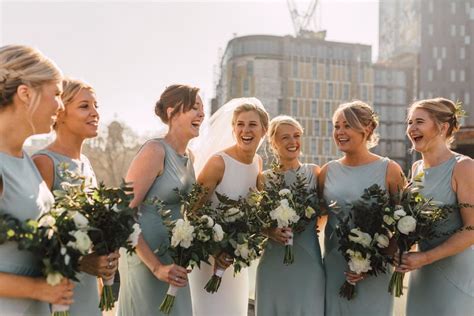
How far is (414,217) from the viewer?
4727mm

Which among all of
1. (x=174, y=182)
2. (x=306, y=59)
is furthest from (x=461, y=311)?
(x=306, y=59)

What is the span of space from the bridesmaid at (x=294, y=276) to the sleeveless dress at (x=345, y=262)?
119mm

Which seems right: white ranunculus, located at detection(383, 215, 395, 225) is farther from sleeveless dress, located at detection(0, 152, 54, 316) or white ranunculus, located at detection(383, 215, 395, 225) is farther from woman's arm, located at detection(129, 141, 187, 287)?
sleeveless dress, located at detection(0, 152, 54, 316)

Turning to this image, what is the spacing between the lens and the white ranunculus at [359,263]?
4914 millimetres

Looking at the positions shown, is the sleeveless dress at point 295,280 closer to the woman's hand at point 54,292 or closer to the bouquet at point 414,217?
the bouquet at point 414,217

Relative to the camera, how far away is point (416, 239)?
4738mm

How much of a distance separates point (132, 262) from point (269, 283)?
61.6 inches

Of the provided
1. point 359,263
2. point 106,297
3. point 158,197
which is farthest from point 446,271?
point 106,297

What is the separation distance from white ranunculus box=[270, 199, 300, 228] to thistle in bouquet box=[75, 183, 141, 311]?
1.64 m

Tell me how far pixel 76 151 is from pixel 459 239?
3289 mm

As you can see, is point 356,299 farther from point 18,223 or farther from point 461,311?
point 18,223

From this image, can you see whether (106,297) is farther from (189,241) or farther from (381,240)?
(381,240)

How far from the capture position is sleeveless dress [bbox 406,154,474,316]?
4.98 metres

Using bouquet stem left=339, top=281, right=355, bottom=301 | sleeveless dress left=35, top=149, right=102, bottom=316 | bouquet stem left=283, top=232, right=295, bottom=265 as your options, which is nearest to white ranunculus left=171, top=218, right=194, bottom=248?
sleeveless dress left=35, top=149, right=102, bottom=316
